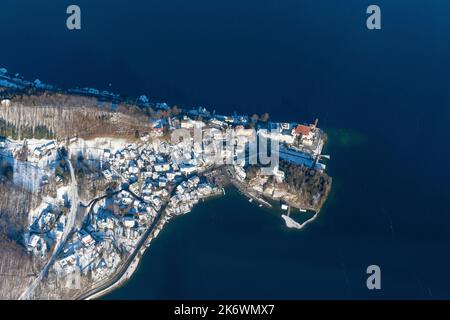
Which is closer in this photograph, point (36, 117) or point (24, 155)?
point (24, 155)

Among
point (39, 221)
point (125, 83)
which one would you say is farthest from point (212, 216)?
point (125, 83)

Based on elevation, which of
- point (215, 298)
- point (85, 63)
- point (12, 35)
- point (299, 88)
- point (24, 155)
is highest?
point (12, 35)

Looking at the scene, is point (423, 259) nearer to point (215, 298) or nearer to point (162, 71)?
point (215, 298)

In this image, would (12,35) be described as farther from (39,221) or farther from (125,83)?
(39,221)

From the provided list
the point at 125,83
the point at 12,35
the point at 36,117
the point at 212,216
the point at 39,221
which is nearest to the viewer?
the point at 39,221

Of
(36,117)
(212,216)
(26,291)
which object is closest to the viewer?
→ (26,291)

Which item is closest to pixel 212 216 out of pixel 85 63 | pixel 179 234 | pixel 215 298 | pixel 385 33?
pixel 179 234

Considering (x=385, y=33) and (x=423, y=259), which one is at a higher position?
Result: (x=385, y=33)

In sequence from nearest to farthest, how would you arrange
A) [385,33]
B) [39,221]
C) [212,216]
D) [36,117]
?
[39,221]
[212,216]
[36,117]
[385,33]

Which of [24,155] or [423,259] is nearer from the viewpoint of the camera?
[423,259]
